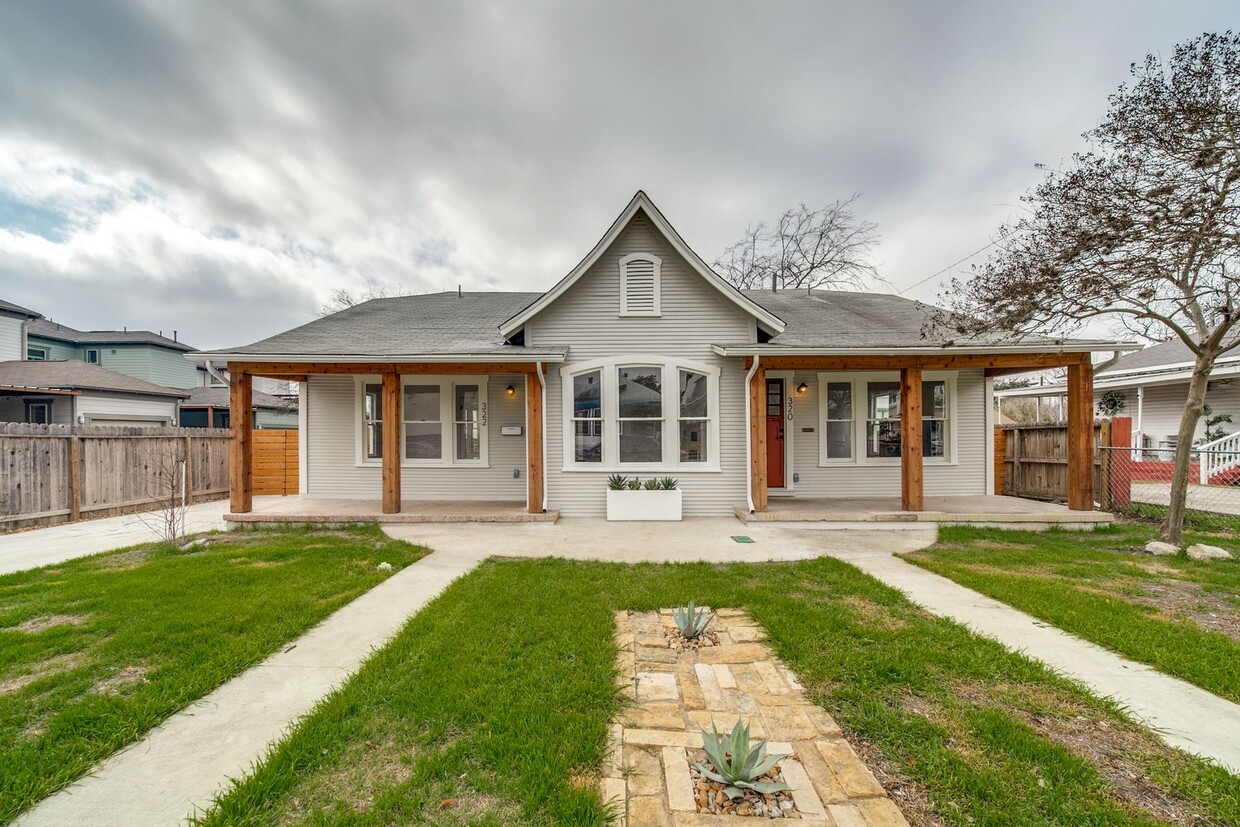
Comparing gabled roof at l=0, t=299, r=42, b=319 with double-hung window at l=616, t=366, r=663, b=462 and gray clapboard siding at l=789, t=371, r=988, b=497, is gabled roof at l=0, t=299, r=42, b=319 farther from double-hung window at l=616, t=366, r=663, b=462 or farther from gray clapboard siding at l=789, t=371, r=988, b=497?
gray clapboard siding at l=789, t=371, r=988, b=497

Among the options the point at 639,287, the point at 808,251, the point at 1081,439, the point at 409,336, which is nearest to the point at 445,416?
the point at 409,336

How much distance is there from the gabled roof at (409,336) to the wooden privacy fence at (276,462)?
10.1ft

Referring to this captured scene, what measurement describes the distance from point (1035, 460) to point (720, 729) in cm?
1043

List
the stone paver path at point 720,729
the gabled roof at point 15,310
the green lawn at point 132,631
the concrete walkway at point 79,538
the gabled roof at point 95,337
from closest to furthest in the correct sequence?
the stone paver path at point 720,729 < the green lawn at point 132,631 < the concrete walkway at point 79,538 < the gabled roof at point 15,310 < the gabled roof at point 95,337

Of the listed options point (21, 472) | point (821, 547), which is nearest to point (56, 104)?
point (21, 472)

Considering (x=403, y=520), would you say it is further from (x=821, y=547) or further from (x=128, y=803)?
(x=821, y=547)

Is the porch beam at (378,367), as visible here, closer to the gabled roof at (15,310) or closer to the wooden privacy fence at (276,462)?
the wooden privacy fence at (276,462)

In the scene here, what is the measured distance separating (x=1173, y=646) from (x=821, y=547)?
121 inches

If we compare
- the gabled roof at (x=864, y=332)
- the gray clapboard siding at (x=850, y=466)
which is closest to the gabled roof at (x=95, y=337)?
the gabled roof at (x=864, y=332)

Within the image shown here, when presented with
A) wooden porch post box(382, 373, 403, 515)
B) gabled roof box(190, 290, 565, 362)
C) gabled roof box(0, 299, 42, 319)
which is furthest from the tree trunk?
gabled roof box(0, 299, 42, 319)

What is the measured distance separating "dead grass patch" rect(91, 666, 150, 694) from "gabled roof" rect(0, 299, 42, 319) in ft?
80.3

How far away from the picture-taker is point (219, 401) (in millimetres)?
21719

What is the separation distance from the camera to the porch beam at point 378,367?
730 centimetres

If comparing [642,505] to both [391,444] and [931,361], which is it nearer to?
[391,444]
